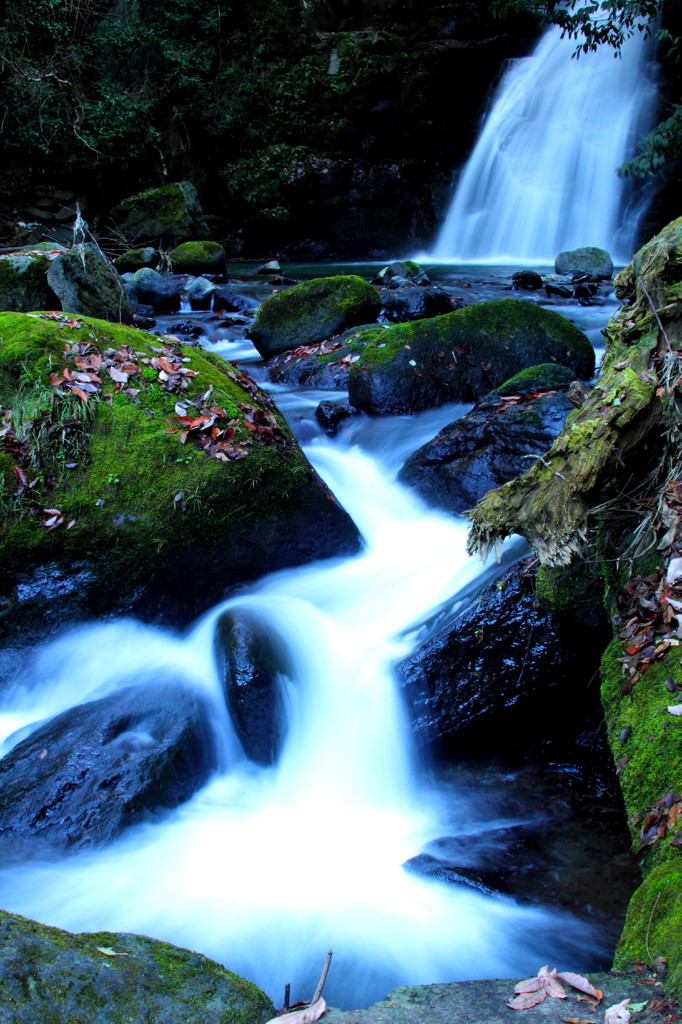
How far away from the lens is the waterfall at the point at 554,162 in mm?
16828

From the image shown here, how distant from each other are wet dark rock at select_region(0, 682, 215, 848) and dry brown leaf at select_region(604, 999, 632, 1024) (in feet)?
8.40

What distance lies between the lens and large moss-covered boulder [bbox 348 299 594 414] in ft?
25.5

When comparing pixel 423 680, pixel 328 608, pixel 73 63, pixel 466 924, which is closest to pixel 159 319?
pixel 328 608

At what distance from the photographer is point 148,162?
69.0 ft

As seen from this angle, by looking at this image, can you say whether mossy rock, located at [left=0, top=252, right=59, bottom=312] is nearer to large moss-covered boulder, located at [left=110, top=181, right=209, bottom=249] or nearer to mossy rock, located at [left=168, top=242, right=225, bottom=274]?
mossy rock, located at [left=168, top=242, right=225, bottom=274]

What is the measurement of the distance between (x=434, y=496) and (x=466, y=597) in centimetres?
191

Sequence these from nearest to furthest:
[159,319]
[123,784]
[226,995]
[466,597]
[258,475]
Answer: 1. [226,995]
2. [123,784]
3. [466,597]
4. [258,475]
5. [159,319]

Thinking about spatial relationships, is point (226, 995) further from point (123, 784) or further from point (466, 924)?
point (123, 784)

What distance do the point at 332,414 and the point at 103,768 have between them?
494 centimetres

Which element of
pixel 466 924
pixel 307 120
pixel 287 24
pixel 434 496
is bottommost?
pixel 466 924

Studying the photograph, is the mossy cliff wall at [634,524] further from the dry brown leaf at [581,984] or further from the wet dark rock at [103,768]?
the wet dark rock at [103,768]

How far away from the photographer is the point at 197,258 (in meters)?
15.4

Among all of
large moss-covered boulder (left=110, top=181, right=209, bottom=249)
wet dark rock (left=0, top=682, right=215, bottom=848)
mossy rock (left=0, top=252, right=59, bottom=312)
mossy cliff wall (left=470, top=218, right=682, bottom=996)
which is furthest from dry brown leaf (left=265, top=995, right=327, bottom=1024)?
large moss-covered boulder (left=110, top=181, right=209, bottom=249)

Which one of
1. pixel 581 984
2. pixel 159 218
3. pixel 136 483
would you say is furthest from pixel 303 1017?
pixel 159 218
